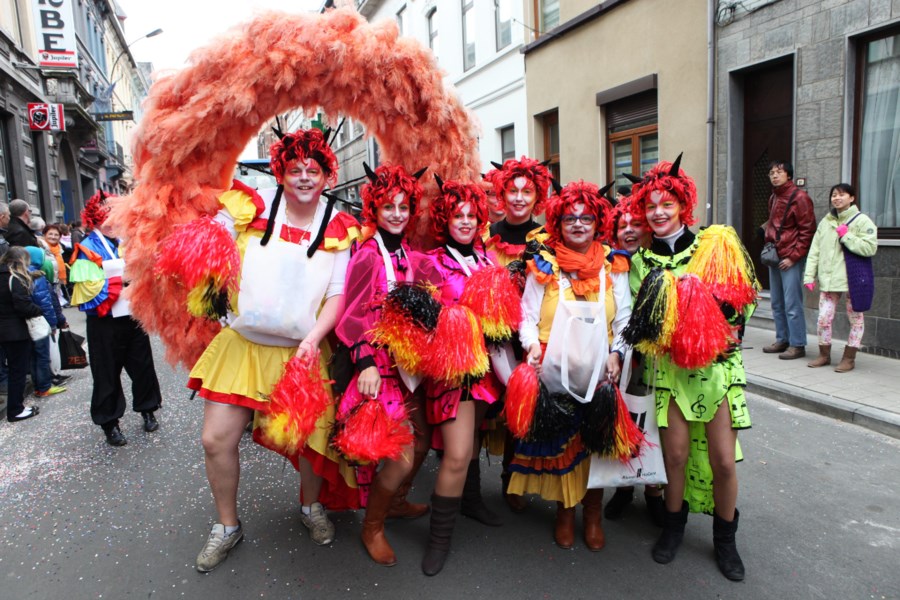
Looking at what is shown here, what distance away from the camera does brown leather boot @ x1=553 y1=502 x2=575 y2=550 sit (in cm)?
292

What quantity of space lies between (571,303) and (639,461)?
80cm

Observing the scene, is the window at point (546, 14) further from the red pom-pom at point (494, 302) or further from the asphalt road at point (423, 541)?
the red pom-pom at point (494, 302)

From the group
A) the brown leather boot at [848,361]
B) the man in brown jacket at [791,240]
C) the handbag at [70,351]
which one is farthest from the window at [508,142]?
the handbag at [70,351]

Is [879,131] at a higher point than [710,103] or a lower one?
lower

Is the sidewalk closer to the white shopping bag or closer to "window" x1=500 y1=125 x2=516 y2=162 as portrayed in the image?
the white shopping bag

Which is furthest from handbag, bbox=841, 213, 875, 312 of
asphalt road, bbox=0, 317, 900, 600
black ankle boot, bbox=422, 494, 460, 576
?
black ankle boot, bbox=422, 494, 460, 576

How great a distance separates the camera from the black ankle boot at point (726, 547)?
2.62m

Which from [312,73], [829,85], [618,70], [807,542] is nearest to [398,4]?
[618,70]

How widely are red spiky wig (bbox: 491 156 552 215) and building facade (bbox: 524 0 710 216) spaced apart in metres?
6.19

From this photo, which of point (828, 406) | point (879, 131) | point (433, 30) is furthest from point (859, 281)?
point (433, 30)

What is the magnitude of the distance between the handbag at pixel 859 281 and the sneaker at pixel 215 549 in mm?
5548

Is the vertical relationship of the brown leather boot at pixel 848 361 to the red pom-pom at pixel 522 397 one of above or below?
below

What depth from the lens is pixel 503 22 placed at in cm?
1382

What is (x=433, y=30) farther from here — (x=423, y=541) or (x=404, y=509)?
(x=423, y=541)
